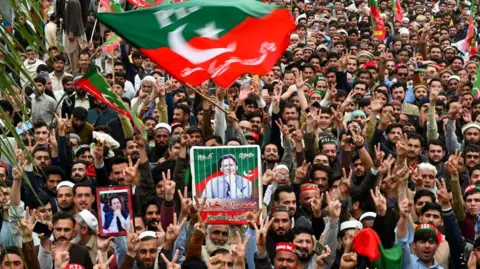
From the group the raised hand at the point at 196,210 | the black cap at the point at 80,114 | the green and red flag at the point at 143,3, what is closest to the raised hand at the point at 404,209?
the raised hand at the point at 196,210

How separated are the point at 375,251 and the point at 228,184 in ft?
4.21

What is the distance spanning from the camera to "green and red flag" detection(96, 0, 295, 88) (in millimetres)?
8523

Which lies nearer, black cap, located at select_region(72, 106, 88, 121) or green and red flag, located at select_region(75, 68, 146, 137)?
green and red flag, located at select_region(75, 68, 146, 137)

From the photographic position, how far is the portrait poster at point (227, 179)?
7949 mm

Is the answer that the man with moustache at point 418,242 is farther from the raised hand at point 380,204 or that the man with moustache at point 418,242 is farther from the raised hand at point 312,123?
the raised hand at point 312,123

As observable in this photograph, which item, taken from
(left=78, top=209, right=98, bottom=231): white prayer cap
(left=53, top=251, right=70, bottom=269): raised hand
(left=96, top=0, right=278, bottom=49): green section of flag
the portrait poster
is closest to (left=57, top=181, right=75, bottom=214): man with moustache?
(left=78, top=209, right=98, bottom=231): white prayer cap

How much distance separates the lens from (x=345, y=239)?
8078 millimetres

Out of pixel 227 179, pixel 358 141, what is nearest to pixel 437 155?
pixel 358 141

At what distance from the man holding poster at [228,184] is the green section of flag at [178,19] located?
1.17m

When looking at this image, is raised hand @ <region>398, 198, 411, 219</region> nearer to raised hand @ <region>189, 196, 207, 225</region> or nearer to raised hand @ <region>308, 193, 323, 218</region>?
raised hand @ <region>308, 193, 323, 218</region>

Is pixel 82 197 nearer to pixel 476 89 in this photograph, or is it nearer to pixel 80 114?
pixel 80 114

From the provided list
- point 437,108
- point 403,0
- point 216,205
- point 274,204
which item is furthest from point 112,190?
point 403,0

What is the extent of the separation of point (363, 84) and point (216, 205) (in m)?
6.55

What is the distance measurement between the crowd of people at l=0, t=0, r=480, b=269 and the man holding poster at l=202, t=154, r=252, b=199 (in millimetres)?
65
